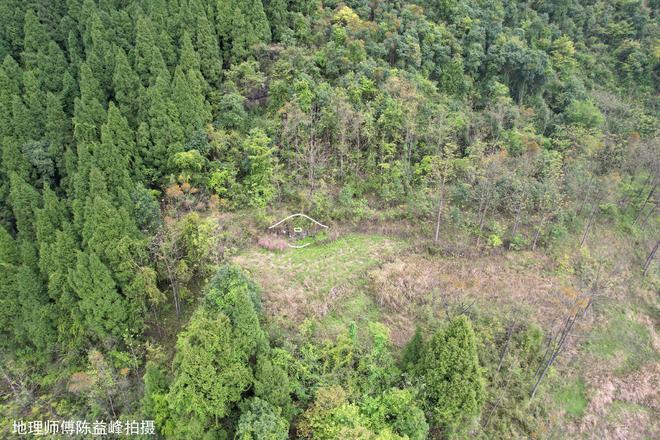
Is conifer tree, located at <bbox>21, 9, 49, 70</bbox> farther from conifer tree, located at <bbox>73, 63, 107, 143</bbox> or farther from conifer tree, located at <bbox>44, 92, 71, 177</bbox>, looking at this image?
conifer tree, located at <bbox>73, 63, 107, 143</bbox>

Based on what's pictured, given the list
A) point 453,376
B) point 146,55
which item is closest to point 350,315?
point 453,376

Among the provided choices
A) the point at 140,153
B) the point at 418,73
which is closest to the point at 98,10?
the point at 140,153

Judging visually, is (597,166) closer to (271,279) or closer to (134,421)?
(271,279)

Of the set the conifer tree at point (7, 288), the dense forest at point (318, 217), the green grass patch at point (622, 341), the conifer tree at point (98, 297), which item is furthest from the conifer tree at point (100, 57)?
the green grass patch at point (622, 341)

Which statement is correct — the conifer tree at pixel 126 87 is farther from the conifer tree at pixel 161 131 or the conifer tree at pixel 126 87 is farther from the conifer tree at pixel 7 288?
the conifer tree at pixel 7 288

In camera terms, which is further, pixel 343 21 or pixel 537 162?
A: pixel 343 21

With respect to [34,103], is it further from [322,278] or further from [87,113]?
[322,278]
